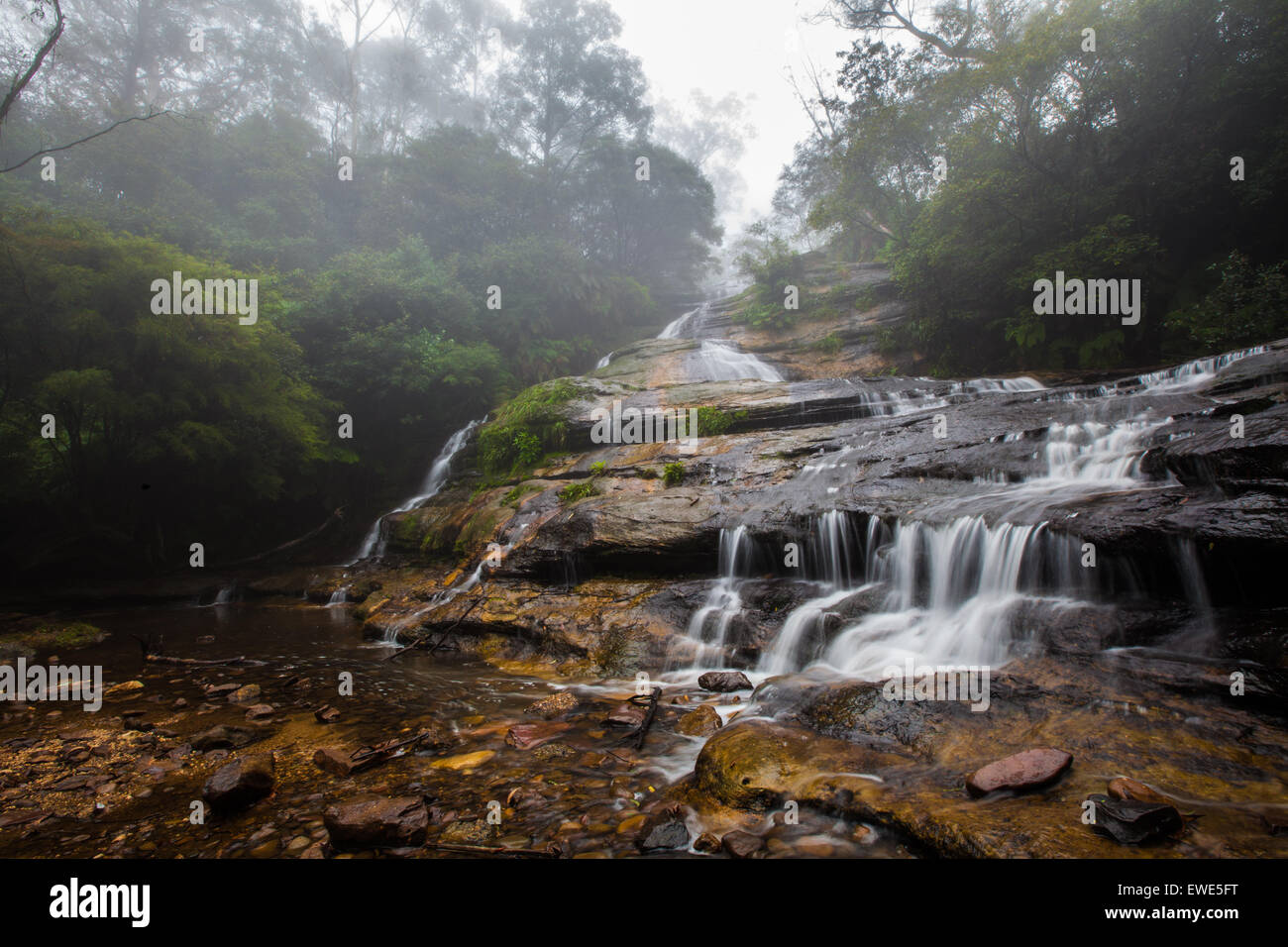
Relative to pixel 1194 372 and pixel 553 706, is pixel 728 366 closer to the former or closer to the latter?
pixel 1194 372

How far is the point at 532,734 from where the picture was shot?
429 cm

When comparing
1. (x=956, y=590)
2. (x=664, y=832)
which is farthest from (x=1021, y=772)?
(x=956, y=590)

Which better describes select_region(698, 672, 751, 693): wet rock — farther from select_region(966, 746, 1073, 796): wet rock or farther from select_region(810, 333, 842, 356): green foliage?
select_region(810, 333, 842, 356): green foliage

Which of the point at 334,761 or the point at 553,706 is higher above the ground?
the point at 334,761

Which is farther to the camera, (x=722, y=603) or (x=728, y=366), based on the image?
(x=728, y=366)

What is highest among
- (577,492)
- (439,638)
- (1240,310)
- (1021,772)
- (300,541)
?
(1240,310)

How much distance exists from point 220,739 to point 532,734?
2.35 meters

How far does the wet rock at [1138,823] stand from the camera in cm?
218

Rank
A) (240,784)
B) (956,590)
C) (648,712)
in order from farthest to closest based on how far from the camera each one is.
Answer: (956,590) → (648,712) → (240,784)

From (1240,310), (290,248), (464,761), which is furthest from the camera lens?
(290,248)

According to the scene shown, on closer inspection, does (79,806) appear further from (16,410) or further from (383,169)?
(383,169)

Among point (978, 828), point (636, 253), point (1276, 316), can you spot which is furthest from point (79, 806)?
→ point (636, 253)

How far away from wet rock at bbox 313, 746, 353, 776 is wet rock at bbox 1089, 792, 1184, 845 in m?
4.16

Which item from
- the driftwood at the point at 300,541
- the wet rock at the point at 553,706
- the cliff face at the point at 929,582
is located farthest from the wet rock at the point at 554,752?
the driftwood at the point at 300,541
